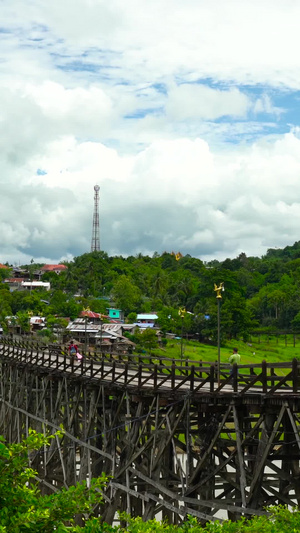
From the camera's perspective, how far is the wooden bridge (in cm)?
1823

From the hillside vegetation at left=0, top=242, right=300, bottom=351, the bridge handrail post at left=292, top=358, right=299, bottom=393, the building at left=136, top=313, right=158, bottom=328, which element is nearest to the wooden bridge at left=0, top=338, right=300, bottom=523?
the bridge handrail post at left=292, top=358, right=299, bottom=393

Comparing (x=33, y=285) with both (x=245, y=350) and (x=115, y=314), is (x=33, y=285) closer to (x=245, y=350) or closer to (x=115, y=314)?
(x=115, y=314)

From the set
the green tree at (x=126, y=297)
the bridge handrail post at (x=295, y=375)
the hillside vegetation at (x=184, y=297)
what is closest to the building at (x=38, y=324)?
the hillside vegetation at (x=184, y=297)

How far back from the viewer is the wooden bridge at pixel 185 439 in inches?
718

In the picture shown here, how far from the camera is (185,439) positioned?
20703 mm

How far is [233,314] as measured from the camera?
101m

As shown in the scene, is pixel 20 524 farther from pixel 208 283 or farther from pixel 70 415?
pixel 208 283

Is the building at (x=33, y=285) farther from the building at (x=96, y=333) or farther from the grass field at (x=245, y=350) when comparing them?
the grass field at (x=245, y=350)

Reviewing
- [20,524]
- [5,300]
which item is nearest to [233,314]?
[5,300]

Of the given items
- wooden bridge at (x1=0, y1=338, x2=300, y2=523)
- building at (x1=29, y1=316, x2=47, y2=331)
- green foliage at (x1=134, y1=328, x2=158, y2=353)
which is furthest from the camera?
building at (x1=29, y1=316, x2=47, y2=331)

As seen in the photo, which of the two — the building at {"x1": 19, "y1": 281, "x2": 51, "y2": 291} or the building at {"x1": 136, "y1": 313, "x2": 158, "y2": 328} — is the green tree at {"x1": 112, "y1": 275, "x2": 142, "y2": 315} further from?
the building at {"x1": 19, "y1": 281, "x2": 51, "y2": 291}

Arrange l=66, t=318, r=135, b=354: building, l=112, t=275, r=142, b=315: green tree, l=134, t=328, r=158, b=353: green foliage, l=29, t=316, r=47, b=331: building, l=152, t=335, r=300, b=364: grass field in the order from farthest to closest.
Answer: l=112, t=275, r=142, b=315: green tree, l=29, t=316, r=47, b=331: building, l=66, t=318, r=135, b=354: building, l=134, t=328, r=158, b=353: green foliage, l=152, t=335, r=300, b=364: grass field

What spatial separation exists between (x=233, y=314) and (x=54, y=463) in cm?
7306

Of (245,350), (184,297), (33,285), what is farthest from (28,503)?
(33,285)
